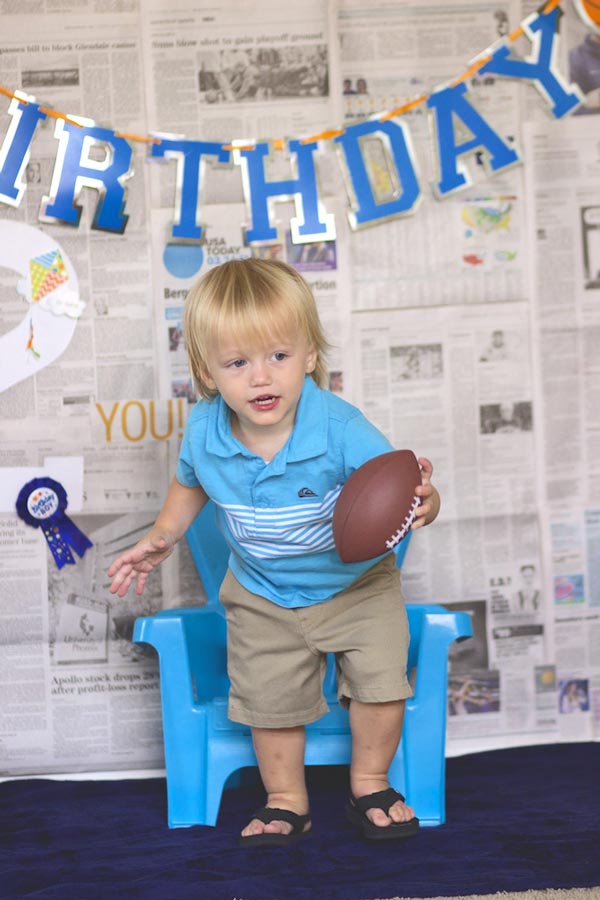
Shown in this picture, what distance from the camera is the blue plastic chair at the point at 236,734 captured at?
145cm

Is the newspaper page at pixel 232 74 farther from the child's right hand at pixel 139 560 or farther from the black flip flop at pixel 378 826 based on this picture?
the black flip flop at pixel 378 826

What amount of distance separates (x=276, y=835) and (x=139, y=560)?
0.40 meters

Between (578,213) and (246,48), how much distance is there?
601 millimetres

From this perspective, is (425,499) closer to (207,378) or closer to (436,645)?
(436,645)

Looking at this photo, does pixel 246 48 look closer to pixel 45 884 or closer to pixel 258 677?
pixel 258 677

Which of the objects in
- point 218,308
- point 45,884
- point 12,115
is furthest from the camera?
point 12,115

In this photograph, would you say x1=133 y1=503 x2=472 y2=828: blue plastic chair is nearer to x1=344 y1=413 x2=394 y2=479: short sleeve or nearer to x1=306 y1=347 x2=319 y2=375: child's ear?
x1=344 y1=413 x2=394 y2=479: short sleeve

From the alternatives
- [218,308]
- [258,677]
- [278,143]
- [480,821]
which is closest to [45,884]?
[258,677]

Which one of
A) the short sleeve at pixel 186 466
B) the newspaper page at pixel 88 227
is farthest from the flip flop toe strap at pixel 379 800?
the newspaper page at pixel 88 227

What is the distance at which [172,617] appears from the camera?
147 cm

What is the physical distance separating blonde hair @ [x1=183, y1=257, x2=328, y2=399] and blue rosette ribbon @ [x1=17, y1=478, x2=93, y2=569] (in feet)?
1.35

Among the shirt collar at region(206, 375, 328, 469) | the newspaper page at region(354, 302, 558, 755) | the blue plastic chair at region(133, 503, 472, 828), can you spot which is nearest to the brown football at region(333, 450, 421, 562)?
the shirt collar at region(206, 375, 328, 469)

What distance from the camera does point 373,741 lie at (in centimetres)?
142

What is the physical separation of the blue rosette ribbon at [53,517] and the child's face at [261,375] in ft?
1.49
